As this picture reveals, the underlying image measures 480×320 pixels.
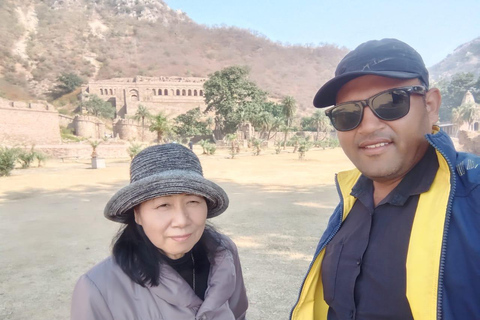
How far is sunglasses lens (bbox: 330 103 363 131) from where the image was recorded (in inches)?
54.9

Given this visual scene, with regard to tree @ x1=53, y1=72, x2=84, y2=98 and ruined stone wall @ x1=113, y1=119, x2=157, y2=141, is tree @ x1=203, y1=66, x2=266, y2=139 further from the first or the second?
tree @ x1=53, y1=72, x2=84, y2=98

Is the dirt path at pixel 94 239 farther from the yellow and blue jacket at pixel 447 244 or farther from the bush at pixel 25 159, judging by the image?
the bush at pixel 25 159

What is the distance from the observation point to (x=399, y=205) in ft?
4.36

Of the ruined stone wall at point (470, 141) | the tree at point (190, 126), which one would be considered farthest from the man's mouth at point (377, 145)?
the tree at point (190, 126)

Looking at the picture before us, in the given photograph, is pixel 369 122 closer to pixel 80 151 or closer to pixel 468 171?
pixel 468 171

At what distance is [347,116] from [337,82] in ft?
0.51

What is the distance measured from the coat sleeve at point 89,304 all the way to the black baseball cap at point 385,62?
4.20 feet

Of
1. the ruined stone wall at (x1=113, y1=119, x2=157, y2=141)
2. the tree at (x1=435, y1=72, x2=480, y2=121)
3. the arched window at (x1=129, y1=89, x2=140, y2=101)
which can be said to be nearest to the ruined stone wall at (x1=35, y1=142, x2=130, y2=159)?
the ruined stone wall at (x1=113, y1=119, x2=157, y2=141)

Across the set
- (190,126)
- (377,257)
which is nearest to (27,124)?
(190,126)

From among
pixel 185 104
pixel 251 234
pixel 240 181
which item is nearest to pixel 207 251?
pixel 251 234

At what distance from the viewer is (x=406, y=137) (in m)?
1.31

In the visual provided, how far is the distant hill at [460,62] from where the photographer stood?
15925 cm

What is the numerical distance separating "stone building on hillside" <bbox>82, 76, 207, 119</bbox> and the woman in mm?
56259

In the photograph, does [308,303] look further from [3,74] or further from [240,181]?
[3,74]
